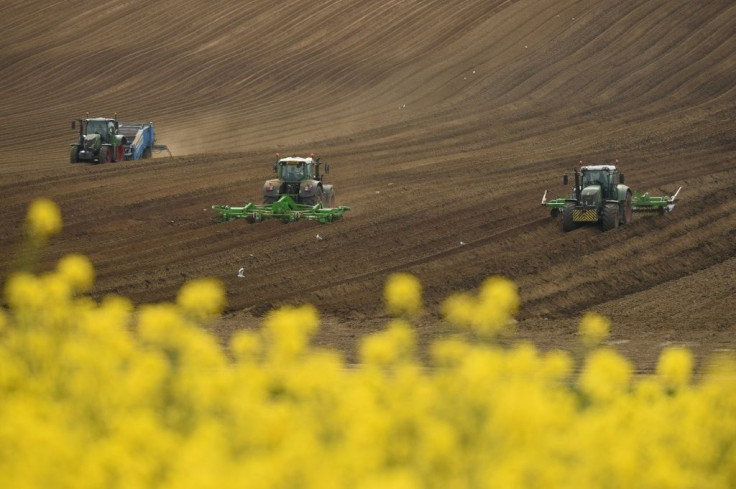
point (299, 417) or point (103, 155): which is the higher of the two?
point (299, 417)

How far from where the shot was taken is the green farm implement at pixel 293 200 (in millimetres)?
29281

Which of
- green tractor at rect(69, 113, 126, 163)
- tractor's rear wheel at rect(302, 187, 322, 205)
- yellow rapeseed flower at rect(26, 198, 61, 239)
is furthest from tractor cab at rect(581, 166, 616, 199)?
yellow rapeseed flower at rect(26, 198, 61, 239)

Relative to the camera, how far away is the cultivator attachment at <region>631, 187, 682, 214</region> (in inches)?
1146

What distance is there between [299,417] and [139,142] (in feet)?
119

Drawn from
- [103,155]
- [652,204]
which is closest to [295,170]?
[652,204]

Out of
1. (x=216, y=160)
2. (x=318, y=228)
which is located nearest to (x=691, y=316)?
(x=318, y=228)

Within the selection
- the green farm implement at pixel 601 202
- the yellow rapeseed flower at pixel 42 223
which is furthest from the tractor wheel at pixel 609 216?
the yellow rapeseed flower at pixel 42 223

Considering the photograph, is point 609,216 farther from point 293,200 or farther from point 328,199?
point 293,200

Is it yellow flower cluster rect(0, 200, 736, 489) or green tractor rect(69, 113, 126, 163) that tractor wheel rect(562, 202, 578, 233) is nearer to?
green tractor rect(69, 113, 126, 163)

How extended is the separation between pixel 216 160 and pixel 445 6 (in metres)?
23.1

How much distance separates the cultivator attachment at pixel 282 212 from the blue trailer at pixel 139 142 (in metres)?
13.0

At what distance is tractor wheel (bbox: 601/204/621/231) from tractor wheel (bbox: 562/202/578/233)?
28.0 inches

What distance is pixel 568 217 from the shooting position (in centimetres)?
2761

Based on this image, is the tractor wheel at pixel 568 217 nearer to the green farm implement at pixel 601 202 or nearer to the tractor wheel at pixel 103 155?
the green farm implement at pixel 601 202
